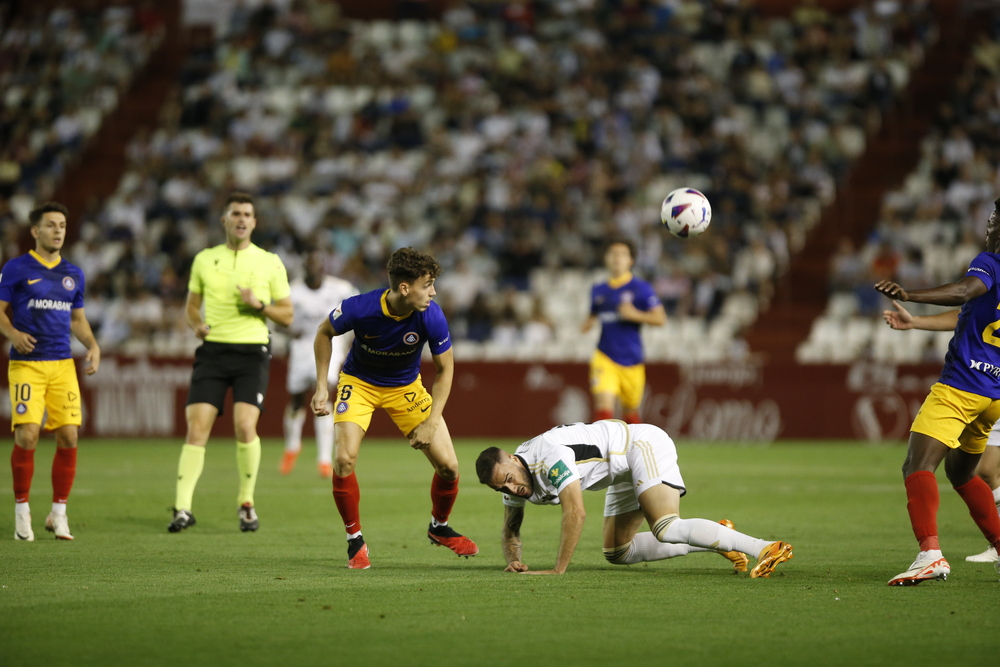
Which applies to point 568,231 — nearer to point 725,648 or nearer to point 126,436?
point 126,436

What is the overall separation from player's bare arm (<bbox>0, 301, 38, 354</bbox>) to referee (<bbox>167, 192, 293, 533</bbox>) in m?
1.31

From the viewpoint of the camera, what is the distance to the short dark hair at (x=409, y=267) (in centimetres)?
774

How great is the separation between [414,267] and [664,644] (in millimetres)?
3195

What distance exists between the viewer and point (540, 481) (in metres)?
7.52

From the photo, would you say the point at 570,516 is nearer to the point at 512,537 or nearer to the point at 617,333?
the point at 512,537

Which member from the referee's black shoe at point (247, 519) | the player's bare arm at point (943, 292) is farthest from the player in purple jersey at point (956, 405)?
the referee's black shoe at point (247, 519)

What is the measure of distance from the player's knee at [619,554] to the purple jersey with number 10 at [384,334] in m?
1.77

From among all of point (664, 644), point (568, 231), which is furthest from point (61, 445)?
point (568, 231)

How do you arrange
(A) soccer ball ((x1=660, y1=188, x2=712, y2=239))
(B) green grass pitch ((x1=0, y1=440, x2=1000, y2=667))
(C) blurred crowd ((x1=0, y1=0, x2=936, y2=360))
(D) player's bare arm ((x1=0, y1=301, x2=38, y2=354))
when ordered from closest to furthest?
(B) green grass pitch ((x1=0, y1=440, x2=1000, y2=667)), (D) player's bare arm ((x1=0, y1=301, x2=38, y2=354)), (A) soccer ball ((x1=660, y1=188, x2=712, y2=239)), (C) blurred crowd ((x1=0, y1=0, x2=936, y2=360))

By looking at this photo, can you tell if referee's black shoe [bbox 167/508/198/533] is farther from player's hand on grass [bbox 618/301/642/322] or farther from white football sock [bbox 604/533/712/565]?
player's hand on grass [bbox 618/301/642/322]

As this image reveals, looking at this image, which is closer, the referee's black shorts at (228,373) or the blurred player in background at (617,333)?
the referee's black shorts at (228,373)

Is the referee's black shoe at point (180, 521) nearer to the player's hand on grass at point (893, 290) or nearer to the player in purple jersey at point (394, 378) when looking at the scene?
the player in purple jersey at point (394, 378)

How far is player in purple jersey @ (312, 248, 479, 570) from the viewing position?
7.86 meters

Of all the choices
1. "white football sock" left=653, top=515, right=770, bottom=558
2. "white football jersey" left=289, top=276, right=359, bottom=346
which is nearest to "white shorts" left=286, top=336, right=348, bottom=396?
"white football jersey" left=289, top=276, right=359, bottom=346
